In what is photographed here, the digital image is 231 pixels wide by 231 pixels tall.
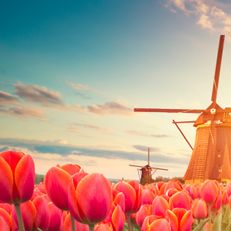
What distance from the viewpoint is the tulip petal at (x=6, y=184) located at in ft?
5.22

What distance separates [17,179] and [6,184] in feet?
0.14

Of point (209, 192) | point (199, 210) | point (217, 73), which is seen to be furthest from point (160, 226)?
point (217, 73)

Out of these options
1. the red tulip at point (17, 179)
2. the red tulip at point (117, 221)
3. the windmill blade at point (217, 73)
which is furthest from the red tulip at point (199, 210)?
the windmill blade at point (217, 73)

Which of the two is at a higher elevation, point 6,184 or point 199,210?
Result: point 6,184

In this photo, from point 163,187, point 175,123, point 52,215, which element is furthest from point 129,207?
point 175,123

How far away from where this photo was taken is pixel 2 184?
62.8 inches

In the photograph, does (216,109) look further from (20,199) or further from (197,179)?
(20,199)

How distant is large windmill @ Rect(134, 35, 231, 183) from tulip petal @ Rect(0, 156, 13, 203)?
3439 cm

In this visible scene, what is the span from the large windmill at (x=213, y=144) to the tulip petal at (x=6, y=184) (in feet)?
113

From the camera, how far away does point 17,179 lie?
5.29ft

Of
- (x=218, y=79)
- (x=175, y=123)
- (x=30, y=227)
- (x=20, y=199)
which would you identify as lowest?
(x=30, y=227)

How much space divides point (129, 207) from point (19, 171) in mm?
933

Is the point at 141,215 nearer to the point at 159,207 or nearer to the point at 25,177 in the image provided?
the point at 159,207

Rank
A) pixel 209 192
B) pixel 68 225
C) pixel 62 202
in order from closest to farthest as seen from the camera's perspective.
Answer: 1. pixel 62 202
2. pixel 68 225
3. pixel 209 192
